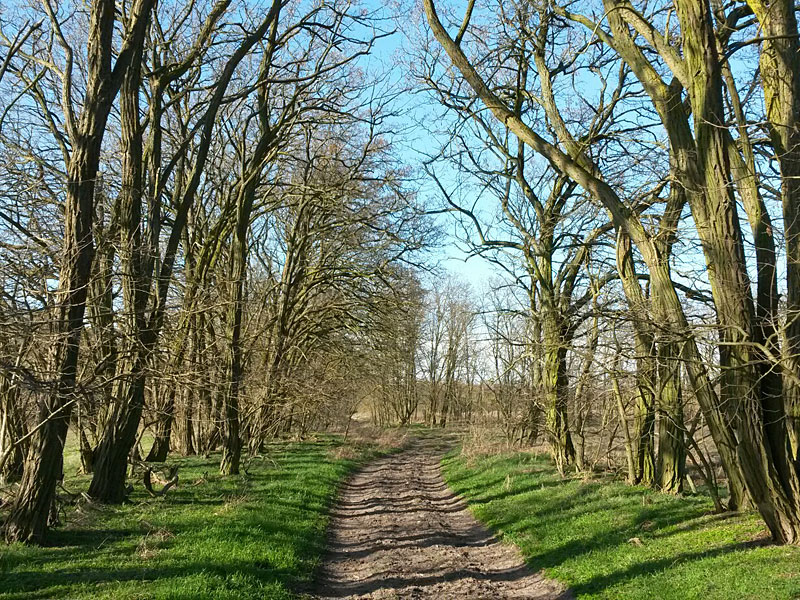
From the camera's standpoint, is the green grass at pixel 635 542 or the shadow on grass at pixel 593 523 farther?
the shadow on grass at pixel 593 523

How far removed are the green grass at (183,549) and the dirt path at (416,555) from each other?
445 millimetres

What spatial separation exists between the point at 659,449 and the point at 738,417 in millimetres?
5572

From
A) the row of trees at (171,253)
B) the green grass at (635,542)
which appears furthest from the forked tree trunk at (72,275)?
the green grass at (635,542)

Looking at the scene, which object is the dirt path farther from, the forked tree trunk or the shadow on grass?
the forked tree trunk

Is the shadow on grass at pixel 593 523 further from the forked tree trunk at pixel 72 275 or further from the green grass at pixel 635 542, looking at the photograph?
the forked tree trunk at pixel 72 275

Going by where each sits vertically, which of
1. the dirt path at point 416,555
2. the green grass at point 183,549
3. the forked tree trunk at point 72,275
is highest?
the forked tree trunk at point 72,275

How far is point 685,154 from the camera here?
775 cm

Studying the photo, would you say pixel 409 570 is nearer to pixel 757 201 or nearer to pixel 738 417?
pixel 738 417

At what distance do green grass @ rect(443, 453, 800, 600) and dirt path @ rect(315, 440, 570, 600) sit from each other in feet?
1.30

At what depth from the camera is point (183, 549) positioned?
7.86 m

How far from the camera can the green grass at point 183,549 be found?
6.34m

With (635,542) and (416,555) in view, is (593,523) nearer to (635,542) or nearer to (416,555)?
(635,542)

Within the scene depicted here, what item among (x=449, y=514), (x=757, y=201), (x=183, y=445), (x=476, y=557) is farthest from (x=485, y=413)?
(x=757, y=201)

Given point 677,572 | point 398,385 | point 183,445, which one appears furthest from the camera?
point 398,385
